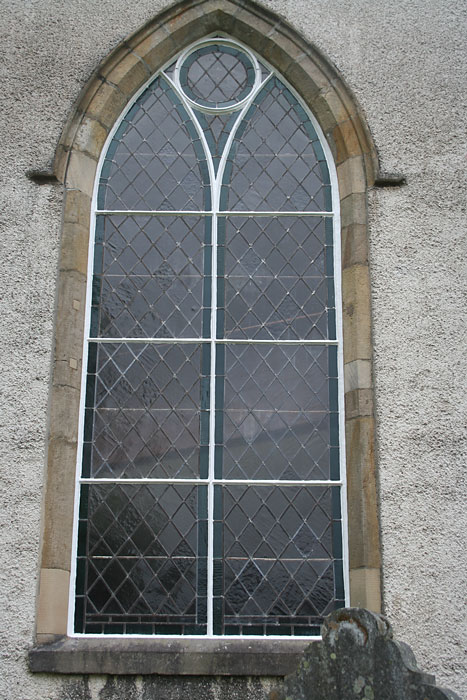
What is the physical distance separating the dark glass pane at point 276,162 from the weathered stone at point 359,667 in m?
3.29

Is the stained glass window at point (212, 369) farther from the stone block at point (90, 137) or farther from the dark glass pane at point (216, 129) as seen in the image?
the stone block at point (90, 137)

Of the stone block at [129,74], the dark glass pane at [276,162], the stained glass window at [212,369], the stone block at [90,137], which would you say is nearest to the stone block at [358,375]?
the stained glass window at [212,369]

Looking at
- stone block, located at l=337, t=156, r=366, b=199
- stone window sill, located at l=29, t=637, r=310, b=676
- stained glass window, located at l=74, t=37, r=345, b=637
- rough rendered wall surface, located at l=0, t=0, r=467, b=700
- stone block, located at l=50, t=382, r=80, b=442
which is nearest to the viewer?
stone window sill, located at l=29, t=637, r=310, b=676

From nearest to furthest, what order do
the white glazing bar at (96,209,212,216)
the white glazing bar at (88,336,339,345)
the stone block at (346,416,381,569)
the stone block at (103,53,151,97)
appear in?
1. the stone block at (346,416,381,569)
2. the white glazing bar at (88,336,339,345)
3. the white glazing bar at (96,209,212,216)
4. the stone block at (103,53,151,97)

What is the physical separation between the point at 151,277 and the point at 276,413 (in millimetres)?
1296

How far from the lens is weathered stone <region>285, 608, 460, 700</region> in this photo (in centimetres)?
354

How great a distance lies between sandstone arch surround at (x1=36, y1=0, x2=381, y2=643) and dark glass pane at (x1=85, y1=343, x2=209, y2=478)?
0.60ft

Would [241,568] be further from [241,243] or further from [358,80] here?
[358,80]

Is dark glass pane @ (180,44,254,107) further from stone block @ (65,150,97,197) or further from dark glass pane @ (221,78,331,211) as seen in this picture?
stone block @ (65,150,97,197)

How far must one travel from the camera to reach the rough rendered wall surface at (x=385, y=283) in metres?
5.09

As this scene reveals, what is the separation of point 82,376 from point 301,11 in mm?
3136

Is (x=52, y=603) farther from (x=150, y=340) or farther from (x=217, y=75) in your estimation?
(x=217, y=75)

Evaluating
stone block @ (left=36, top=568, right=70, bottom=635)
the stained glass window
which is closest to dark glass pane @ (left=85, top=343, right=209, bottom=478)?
the stained glass window

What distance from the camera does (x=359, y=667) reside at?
367cm
